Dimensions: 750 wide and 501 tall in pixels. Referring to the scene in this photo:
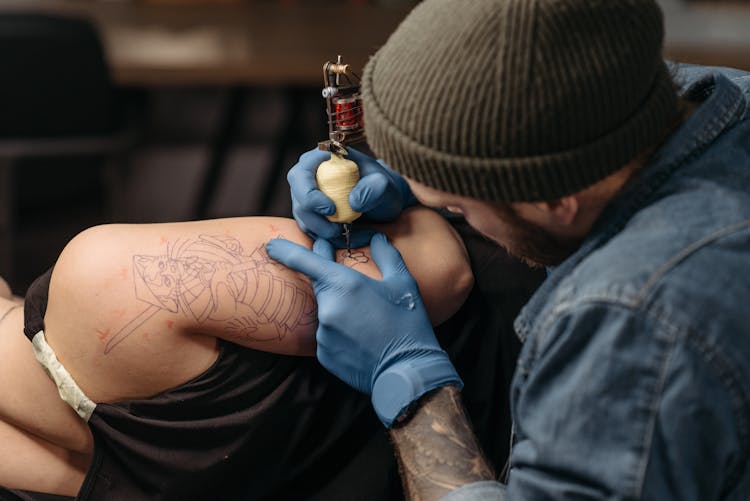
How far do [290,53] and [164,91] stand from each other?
1582 millimetres

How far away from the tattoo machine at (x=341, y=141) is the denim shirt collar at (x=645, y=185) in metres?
0.30

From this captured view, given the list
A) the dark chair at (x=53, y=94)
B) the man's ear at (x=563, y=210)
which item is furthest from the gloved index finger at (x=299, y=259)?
the dark chair at (x=53, y=94)

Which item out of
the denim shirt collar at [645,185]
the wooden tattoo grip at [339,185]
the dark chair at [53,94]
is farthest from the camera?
the dark chair at [53,94]

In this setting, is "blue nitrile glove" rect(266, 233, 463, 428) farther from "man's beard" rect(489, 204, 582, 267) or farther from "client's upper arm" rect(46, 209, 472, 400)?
"man's beard" rect(489, 204, 582, 267)

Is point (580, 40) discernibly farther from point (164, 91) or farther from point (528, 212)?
point (164, 91)

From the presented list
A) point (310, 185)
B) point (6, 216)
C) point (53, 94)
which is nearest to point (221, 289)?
point (310, 185)

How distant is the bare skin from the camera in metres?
1.03

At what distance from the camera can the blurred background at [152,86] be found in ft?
7.41

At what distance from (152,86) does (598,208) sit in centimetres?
190

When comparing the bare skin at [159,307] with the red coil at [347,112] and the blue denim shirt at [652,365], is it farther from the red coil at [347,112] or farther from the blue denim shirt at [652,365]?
the blue denim shirt at [652,365]

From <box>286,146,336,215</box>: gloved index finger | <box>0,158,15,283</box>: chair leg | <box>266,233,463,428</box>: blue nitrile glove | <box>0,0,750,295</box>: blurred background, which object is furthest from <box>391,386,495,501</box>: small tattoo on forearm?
<box>0,158,15,283</box>: chair leg

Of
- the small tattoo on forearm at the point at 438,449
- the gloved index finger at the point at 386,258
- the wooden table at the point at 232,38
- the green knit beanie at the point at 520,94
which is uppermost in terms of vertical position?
the green knit beanie at the point at 520,94

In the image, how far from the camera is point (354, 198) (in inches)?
42.8

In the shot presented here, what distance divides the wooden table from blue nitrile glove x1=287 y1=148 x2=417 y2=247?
4.30 feet
